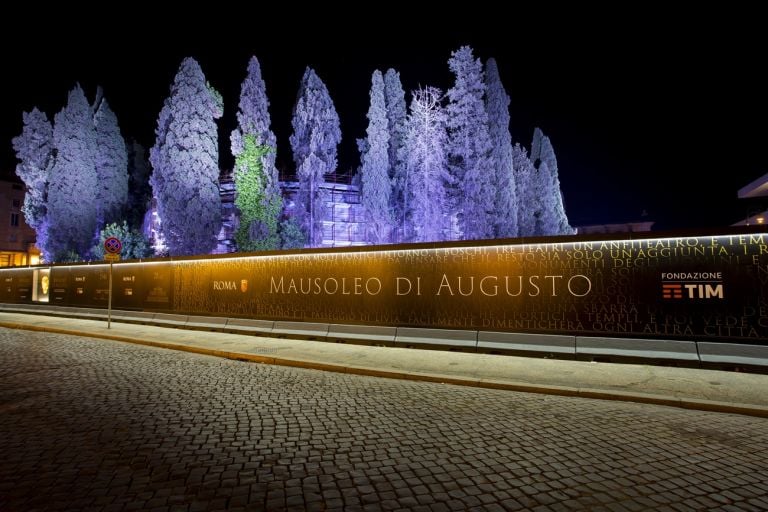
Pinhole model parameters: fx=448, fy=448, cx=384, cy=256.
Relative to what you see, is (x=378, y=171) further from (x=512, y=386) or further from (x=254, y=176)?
(x=512, y=386)

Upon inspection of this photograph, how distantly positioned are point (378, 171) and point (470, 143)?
917 cm

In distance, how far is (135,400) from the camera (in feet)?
22.9

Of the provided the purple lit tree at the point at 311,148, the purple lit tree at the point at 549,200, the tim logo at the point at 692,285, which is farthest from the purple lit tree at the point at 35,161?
the purple lit tree at the point at 549,200

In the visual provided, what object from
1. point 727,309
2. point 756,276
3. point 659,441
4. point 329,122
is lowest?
point 659,441

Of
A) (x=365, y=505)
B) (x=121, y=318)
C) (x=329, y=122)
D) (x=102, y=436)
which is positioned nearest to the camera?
(x=365, y=505)

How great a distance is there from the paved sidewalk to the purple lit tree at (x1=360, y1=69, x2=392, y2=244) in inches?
927

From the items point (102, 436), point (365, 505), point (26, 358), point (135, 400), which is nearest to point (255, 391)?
point (135, 400)

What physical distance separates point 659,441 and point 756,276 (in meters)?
6.14

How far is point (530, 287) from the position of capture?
11430 mm

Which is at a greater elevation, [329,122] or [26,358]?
[329,122]

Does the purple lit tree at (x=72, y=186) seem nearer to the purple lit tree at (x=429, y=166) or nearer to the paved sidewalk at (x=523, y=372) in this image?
the purple lit tree at (x=429, y=166)

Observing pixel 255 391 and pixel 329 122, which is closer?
pixel 255 391

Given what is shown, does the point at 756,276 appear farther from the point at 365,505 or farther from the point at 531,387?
the point at 365,505

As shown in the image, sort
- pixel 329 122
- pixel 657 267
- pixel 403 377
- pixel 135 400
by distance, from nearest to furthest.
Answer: pixel 135 400, pixel 403 377, pixel 657 267, pixel 329 122
